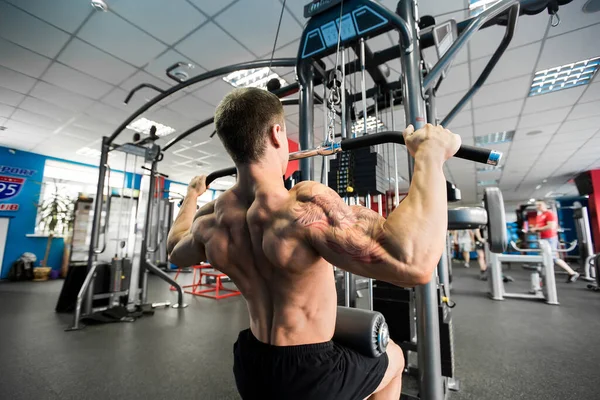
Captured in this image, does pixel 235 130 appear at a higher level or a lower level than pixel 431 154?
higher

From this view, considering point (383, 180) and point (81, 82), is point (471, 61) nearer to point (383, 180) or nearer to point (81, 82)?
point (383, 180)

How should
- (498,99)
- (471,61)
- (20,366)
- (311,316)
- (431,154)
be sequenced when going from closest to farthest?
1. (431,154)
2. (311,316)
3. (20,366)
4. (471,61)
5. (498,99)

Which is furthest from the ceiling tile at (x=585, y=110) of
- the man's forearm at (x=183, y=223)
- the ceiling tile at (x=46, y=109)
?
the ceiling tile at (x=46, y=109)

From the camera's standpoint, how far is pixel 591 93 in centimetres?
404

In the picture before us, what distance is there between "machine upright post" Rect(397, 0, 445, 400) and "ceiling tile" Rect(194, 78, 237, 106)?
2826 millimetres

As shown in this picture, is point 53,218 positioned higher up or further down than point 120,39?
further down

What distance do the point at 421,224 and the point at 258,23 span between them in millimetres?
2842

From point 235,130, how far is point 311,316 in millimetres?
601

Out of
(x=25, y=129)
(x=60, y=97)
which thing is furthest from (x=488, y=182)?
(x=25, y=129)

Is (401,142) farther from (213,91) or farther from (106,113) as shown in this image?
(106,113)

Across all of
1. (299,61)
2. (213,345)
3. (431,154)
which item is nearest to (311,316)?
(431,154)

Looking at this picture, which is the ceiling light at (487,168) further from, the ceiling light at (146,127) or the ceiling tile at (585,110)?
the ceiling light at (146,127)

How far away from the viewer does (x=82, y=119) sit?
4.91 meters

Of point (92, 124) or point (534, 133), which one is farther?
point (534, 133)
